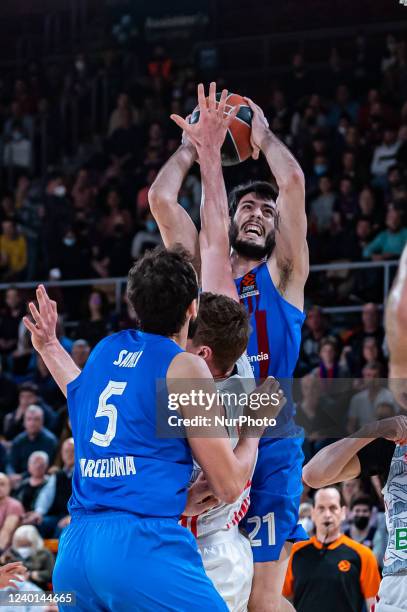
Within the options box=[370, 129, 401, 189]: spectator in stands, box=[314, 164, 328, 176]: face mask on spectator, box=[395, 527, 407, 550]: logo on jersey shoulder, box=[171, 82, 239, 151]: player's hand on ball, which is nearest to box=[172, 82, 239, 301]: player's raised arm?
box=[171, 82, 239, 151]: player's hand on ball

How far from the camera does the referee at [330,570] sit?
24.7 ft

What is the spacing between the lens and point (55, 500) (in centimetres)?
1008

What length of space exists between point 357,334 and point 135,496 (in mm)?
7738

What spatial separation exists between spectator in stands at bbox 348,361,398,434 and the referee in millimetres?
1181

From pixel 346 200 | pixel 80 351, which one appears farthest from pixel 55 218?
pixel 346 200

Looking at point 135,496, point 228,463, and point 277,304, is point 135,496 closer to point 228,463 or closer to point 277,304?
point 228,463

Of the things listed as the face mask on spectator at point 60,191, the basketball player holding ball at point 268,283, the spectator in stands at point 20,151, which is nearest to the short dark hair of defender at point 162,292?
the basketball player holding ball at point 268,283

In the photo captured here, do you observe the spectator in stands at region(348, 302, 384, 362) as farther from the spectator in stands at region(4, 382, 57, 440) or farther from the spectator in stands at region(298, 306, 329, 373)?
the spectator in stands at region(4, 382, 57, 440)

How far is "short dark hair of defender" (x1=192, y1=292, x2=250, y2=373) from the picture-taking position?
4.19m

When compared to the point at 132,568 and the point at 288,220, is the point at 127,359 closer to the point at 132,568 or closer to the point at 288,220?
the point at 132,568

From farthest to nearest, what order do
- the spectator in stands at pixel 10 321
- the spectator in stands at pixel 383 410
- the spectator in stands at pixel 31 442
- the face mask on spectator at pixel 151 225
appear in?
the face mask on spectator at pixel 151 225, the spectator in stands at pixel 10 321, the spectator in stands at pixel 31 442, the spectator in stands at pixel 383 410

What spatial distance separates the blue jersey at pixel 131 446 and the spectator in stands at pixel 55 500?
6234mm

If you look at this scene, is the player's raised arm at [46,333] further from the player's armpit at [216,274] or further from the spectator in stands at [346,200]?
the spectator in stands at [346,200]

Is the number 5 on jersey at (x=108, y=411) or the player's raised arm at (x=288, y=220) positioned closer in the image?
the number 5 on jersey at (x=108, y=411)
